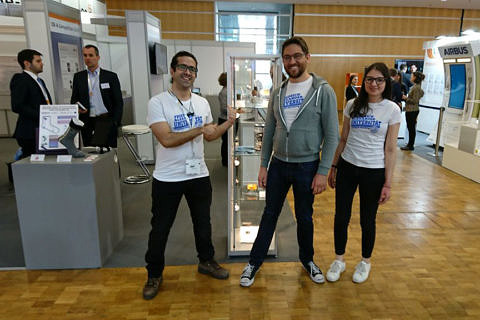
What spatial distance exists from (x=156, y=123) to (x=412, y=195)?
3473mm

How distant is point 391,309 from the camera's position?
2104 millimetres

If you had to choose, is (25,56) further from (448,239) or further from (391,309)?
(448,239)

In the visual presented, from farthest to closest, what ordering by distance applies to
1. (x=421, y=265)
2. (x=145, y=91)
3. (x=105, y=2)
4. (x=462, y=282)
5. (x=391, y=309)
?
(x=105, y=2), (x=145, y=91), (x=421, y=265), (x=462, y=282), (x=391, y=309)

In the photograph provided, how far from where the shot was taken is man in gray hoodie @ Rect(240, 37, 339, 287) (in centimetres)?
195

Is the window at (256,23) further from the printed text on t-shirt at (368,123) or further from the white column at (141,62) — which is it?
the printed text on t-shirt at (368,123)

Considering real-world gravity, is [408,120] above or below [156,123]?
below

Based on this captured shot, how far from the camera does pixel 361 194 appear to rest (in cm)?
222

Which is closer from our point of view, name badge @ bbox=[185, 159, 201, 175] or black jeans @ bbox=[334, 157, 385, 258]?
name badge @ bbox=[185, 159, 201, 175]

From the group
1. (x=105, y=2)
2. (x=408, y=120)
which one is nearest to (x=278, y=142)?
(x=408, y=120)

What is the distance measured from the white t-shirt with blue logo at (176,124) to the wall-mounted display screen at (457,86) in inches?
235

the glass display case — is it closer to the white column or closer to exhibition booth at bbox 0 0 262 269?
exhibition booth at bbox 0 0 262 269

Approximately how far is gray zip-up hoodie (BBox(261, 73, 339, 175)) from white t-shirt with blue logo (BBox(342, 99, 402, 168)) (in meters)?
0.22

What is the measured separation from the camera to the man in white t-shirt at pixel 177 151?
195cm

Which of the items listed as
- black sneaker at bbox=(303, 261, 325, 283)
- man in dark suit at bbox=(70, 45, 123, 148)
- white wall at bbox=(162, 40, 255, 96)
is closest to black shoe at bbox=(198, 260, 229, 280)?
black sneaker at bbox=(303, 261, 325, 283)
